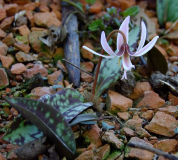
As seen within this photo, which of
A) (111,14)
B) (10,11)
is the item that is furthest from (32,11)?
(111,14)

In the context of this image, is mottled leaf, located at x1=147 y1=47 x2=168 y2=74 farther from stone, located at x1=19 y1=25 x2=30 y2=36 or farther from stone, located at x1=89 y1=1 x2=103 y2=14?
stone, located at x1=19 y1=25 x2=30 y2=36

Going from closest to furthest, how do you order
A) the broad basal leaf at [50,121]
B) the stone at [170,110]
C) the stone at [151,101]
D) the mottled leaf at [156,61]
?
the broad basal leaf at [50,121] → the stone at [170,110] → the stone at [151,101] → the mottled leaf at [156,61]

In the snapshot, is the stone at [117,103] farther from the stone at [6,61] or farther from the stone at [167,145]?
the stone at [6,61]

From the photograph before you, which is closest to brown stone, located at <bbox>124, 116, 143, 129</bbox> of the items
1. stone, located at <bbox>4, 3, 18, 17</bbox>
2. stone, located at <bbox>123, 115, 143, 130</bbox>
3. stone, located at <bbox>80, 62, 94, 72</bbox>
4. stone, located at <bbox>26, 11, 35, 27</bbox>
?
stone, located at <bbox>123, 115, 143, 130</bbox>

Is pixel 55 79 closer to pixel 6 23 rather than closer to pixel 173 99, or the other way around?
pixel 6 23

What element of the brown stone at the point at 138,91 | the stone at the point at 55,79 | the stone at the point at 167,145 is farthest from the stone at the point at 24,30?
the stone at the point at 167,145
